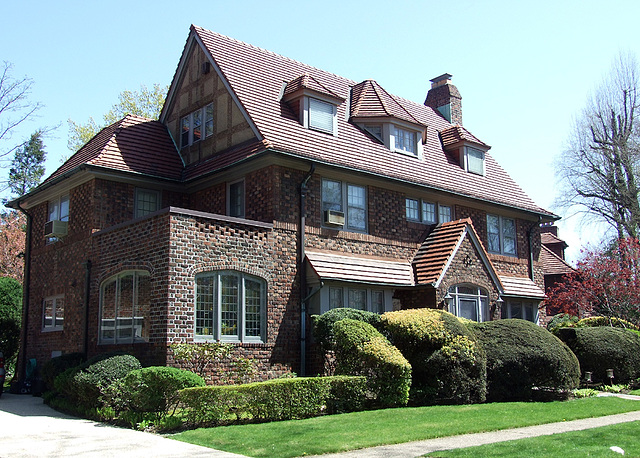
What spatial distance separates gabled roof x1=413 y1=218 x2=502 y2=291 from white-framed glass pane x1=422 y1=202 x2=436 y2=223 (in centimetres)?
52

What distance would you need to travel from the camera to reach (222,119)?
64.0 feet

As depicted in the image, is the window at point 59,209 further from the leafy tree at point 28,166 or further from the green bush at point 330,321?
the leafy tree at point 28,166

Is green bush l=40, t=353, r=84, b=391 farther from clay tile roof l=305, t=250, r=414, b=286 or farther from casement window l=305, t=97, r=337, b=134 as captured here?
casement window l=305, t=97, r=337, b=134

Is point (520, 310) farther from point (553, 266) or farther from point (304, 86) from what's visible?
point (553, 266)

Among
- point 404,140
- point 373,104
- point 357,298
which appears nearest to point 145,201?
point 357,298

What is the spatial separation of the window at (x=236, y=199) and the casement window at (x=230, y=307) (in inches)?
107

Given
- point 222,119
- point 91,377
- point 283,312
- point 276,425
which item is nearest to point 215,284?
point 283,312

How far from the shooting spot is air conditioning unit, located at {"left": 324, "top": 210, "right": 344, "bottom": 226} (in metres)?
18.0

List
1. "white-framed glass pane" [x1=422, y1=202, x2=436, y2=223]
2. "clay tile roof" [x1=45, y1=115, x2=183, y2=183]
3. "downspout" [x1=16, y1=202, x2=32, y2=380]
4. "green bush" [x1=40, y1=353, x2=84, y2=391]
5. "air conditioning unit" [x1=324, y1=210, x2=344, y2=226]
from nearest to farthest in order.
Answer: "green bush" [x1=40, y1=353, x2=84, y2=391], "air conditioning unit" [x1=324, y1=210, x2=344, y2=226], "clay tile roof" [x1=45, y1=115, x2=183, y2=183], "downspout" [x1=16, y1=202, x2=32, y2=380], "white-framed glass pane" [x1=422, y1=202, x2=436, y2=223]

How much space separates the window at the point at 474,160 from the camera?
80.9 ft

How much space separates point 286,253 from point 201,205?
3.98 m

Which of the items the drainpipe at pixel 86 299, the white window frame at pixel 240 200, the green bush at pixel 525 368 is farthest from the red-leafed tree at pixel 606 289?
the drainpipe at pixel 86 299

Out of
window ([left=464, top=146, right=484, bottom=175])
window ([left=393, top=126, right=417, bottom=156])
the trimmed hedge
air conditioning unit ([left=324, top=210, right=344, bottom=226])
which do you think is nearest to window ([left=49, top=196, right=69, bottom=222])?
air conditioning unit ([left=324, top=210, right=344, bottom=226])

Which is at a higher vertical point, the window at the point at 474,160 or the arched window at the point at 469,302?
the window at the point at 474,160
